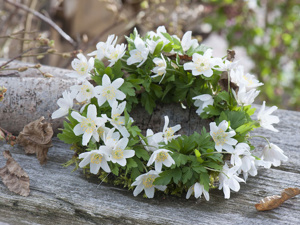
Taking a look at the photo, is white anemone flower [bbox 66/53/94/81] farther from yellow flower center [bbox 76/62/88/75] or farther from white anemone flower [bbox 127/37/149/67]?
white anemone flower [bbox 127/37/149/67]

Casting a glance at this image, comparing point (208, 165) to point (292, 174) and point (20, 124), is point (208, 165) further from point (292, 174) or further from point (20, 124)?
point (20, 124)

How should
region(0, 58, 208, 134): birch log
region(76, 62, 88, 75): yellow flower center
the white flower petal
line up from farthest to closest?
1. region(0, 58, 208, 134): birch log
2. region(76, 62, 88, 75): yellow flower center
3. the white flower petal

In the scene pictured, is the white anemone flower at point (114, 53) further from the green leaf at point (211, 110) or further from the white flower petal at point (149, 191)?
the white flower petal at point (149, 191)

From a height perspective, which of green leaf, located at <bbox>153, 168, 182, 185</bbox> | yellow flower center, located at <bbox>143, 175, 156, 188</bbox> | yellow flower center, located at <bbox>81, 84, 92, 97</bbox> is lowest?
yellow flower center, located at <bbox>143, 175, 156, 188</bbox>

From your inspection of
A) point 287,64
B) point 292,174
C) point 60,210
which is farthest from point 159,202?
point 287,64

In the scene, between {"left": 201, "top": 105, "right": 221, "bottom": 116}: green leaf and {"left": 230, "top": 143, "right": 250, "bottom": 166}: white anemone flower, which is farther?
{"left": 201, "top": 105, "right": 221, "bottom": 116}: green leaf

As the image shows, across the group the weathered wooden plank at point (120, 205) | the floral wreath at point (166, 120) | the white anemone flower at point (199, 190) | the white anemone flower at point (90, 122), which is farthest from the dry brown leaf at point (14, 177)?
the white anemone flower at point (199, 190)

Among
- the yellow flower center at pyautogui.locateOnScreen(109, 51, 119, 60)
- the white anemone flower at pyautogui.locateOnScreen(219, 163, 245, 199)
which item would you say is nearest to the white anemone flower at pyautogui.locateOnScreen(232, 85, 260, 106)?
the white anemone flower at pyautogui.locateOnScreen(219, 163, 245, 199)

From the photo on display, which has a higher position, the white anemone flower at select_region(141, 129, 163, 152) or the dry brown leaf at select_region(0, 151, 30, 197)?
the white anemone flower at select_region(141, 129, 163, 152)
